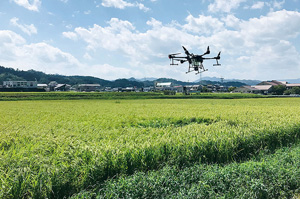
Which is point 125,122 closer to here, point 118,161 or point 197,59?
point 118,161

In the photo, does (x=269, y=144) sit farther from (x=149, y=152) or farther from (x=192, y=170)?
(x=149, y=152)

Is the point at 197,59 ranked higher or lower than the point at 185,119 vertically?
higher

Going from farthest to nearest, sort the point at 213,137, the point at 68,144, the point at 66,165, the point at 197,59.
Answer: the point at 197,59 → the point at 213,137 → the point at 68,144 → the point at 66,165

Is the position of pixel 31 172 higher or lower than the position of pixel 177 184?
higher

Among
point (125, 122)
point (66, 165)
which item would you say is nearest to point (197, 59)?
point (125, 122)

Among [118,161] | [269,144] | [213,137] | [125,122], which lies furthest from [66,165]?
[269,144]

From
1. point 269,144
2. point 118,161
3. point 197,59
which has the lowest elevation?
point 269,144

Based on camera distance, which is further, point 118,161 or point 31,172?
point 118,161

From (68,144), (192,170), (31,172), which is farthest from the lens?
(68,144)

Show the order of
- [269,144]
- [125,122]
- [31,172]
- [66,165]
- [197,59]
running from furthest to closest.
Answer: [197,59], [125,122], [269,144], [66,165], [31,172]
